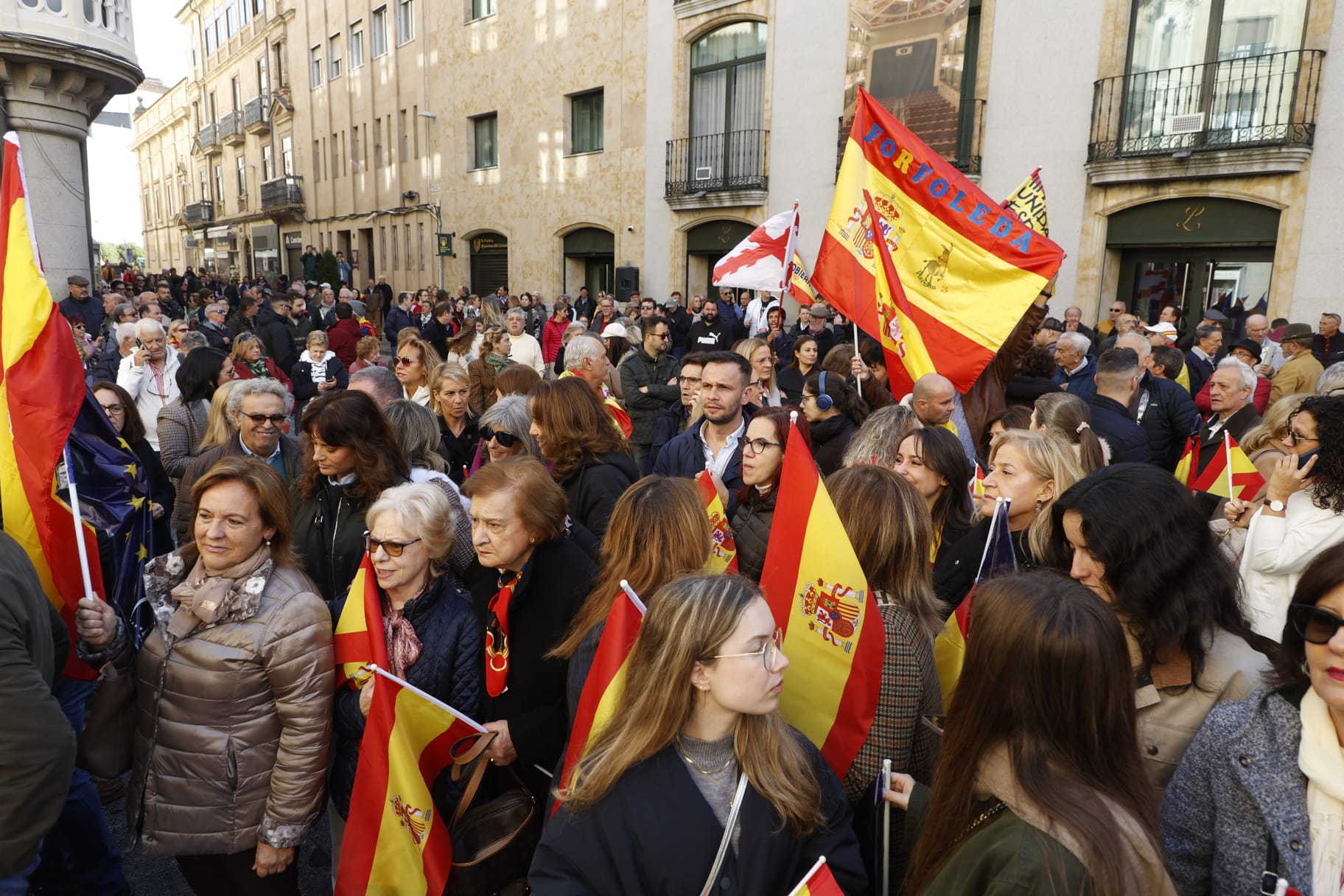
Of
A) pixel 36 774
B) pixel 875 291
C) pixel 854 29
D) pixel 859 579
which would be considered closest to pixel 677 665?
pixel 859 579

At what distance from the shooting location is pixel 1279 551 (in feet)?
10.1

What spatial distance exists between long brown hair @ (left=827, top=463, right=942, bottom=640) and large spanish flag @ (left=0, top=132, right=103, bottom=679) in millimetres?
2459

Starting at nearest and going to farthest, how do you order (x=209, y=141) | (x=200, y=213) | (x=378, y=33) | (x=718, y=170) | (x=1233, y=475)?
(x=1233, y=475)
(x=718, y=170)
(x=378, y=33)
(x=209, y=141)
(x=200, y=213)

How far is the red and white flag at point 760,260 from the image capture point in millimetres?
8656

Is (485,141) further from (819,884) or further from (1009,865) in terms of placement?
(1009,865)

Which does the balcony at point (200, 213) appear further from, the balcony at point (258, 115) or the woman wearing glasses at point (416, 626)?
the woman wearing glasses at point (416, 626)

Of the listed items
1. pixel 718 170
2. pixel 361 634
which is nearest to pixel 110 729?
pixel 361 634

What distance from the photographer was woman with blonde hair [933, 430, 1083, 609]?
3.15 m

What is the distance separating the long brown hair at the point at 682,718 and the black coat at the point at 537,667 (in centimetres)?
82

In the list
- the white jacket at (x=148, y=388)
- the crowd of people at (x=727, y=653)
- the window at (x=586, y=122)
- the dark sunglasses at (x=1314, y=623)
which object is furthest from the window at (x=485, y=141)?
the dark sunglasses at (x=1314, y=623)

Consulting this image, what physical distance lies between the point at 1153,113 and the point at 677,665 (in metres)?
13.4

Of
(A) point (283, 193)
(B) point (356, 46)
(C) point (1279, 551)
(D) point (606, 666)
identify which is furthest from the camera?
(A) point (283, 193)

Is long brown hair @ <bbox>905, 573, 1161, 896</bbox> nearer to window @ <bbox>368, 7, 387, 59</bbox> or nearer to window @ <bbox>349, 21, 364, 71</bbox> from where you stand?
window @ <bbox>368, 7, 387, 59</bbox>

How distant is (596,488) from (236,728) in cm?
171
